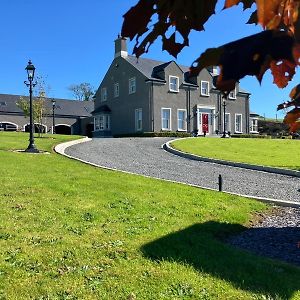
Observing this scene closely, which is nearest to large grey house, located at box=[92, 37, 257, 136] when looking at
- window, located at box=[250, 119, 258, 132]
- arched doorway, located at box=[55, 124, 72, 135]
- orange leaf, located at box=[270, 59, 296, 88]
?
window, located at box=[250, 119, 258, 132]

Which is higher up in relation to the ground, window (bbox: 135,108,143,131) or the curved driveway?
window (bbox: 135,108,143,131)

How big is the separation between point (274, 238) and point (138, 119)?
33.4 m

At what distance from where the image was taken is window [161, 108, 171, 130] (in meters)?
38.5

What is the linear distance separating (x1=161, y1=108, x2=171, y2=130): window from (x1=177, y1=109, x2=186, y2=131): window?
1.22m

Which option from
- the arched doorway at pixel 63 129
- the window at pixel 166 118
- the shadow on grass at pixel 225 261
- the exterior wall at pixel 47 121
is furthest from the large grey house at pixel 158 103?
the shadow on grass at pixel 225 261

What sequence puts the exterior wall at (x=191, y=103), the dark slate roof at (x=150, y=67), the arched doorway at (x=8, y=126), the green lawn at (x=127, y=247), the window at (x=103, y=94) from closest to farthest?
the green lawn at (x=127, y=247) < the exterior wall at (x=191, y=103) < the dark slate roof at (x=150, y=67) < the window at (x=103, y=94) < the arched doorway at (x=8, y=126)

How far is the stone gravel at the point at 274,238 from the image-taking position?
6035 mm

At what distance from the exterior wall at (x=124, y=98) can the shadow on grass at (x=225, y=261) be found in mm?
32012

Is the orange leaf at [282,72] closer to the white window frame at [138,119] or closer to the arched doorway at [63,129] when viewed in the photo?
the white window frame at [138,119]

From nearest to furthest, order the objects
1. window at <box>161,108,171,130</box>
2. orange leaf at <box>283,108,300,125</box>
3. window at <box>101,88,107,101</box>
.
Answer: orange leaf at <box>283,108,300,125</box>, window at <box>161,108,171,130</box>, window at <box>101,88,107,101</box>

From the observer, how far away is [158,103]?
38.3 metres

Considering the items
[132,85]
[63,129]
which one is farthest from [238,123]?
[63,129]

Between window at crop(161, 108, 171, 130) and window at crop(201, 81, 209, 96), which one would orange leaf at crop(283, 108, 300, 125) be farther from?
window at crop(201, 81, 209, 96)

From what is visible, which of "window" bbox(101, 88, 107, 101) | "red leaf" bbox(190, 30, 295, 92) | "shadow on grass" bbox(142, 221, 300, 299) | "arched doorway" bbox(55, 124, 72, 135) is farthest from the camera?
"arched doorway" bbox(55, 124, 72, 135)
